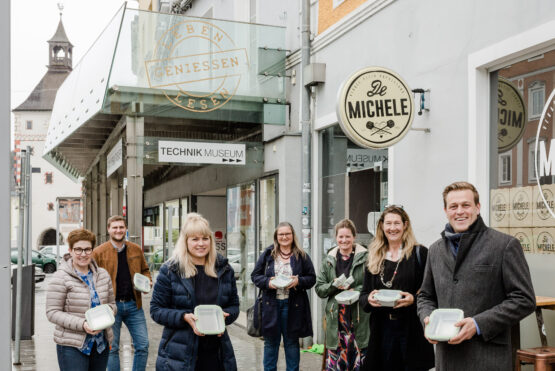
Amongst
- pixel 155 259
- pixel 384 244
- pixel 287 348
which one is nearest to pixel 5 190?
pixel 384 244

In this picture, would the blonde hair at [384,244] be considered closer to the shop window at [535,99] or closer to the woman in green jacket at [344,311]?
the woman in green jacket at [344,311]

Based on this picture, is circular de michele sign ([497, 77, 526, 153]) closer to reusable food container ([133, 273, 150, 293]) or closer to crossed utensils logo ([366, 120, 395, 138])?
crossed utensils logo ([366, 120, 395, 138])

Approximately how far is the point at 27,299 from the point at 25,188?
206 centimetres

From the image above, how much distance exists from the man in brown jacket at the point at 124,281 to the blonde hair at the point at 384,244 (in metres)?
3.13

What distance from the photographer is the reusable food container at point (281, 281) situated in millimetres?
7164

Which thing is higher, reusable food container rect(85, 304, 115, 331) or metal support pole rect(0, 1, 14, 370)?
metal support pole rect(0, 1, 14, 370)

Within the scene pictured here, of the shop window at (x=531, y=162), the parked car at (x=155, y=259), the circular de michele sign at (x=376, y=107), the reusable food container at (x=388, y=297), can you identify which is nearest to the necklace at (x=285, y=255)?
the circular de michele sign at (x=376, y=107)

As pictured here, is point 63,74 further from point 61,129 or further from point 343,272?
point 343,272

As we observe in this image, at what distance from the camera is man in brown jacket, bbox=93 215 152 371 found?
7645 mm

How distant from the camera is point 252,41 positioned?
11.8 m

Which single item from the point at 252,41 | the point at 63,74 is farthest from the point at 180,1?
the point at 63,74

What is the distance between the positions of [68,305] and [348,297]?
2353mm

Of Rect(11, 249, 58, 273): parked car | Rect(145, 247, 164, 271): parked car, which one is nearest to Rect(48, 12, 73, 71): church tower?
Rect(11, 249, 58, 273): parked car

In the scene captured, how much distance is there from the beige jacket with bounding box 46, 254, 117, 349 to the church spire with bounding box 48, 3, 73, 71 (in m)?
90.8
